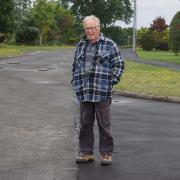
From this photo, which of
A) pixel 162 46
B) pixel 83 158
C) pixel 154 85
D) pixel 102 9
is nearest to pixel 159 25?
pixel 162 46

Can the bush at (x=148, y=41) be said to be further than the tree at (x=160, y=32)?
No

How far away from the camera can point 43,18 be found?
83562mm

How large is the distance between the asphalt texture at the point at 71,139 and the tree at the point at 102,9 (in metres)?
82.3

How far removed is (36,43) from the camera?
80.8m

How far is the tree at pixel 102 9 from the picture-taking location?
97.8m

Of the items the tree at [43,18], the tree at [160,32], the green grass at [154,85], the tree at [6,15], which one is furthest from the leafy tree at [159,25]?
the green grass at [154,85]

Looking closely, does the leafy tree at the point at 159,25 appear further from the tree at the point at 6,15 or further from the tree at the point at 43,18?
the tree at the point at 6,15

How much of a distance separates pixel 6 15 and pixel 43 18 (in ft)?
123

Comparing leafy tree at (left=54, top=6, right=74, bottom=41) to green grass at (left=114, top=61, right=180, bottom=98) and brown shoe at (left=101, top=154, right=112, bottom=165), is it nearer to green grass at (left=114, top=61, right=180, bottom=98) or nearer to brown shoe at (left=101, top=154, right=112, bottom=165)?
green grass at (left=114, top=61, right=180, bottom=98)

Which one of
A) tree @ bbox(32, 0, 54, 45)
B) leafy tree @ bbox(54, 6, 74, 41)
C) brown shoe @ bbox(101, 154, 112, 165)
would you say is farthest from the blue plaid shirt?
leafy tree @ bbox(54, 6, 74, 41)

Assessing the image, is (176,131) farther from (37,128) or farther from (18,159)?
(18,159)

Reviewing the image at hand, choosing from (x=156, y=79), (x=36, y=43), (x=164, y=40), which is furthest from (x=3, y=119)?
(x=36, y=43)

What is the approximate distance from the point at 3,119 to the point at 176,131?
3.34 meters

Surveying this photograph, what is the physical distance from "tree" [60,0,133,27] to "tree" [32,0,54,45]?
11.5 m
